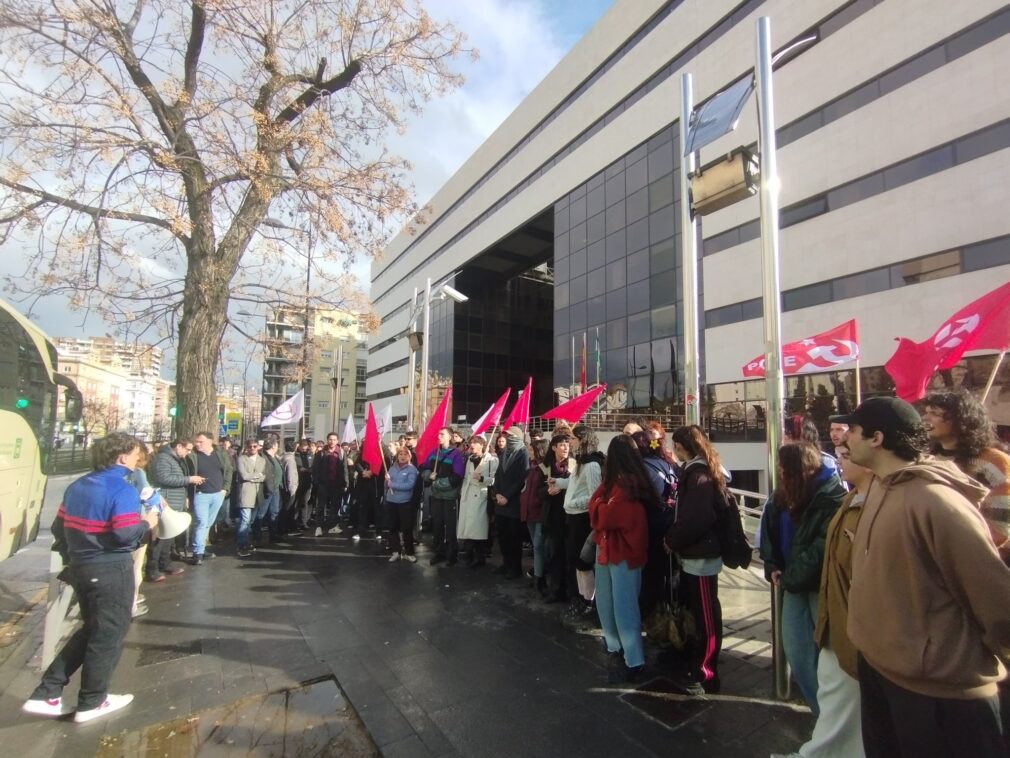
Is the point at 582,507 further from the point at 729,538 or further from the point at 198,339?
the point at 198,339

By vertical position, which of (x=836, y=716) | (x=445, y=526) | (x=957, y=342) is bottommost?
(x=445, y=526)

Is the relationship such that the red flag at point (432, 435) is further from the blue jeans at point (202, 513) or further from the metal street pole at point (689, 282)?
the metal street pole at point (689, 282)

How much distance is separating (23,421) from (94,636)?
4019mm

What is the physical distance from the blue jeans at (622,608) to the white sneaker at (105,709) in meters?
3.54

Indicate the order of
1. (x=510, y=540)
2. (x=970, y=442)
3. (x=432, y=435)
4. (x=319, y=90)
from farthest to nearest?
(x=432, y=435) < (x=319, y=90) < (x=510, y=540) < (x=970, y=442)

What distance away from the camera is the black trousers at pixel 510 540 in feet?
22.6

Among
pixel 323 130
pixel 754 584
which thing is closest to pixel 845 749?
pixel 754 584

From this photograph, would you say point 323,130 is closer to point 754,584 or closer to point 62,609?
point 62,609

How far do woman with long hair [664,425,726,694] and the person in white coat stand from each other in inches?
148

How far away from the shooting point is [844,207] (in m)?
17.2

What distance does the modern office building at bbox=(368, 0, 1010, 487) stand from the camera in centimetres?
1458

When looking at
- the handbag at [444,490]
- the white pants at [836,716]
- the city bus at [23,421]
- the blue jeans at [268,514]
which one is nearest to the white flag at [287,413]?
the blue jeans at [268,514]

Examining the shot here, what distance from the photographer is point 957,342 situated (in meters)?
6.07

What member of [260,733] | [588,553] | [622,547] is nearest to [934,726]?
[622,547]
